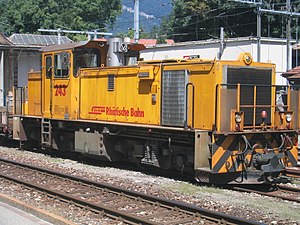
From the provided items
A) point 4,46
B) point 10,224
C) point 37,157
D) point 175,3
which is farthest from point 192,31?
point 10,224

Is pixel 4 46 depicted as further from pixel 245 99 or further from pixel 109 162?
pixel 245 99

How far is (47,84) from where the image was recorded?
51.3ft

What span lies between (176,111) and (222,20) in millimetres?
38591

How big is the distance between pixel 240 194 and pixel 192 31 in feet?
140

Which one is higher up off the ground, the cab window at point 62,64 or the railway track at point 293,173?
the cab window at point 62,64

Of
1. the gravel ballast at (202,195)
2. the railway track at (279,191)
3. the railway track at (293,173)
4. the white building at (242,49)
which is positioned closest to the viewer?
the gravel ballast at (202,195)

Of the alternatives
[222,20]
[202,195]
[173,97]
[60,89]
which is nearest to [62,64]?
[60,89]

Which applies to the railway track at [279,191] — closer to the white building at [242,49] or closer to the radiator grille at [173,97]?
the radiator grille at [173,97]

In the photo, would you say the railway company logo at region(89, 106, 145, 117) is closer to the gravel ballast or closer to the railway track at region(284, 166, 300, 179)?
the gravel ballast

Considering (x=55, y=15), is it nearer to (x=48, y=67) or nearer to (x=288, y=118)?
(x=48, y=67)

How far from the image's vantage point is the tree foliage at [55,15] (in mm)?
62406

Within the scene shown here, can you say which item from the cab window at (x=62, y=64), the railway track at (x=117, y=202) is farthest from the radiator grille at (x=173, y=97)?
the cab window at (x=62, y=64)

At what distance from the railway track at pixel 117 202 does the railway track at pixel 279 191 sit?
8.03 feet

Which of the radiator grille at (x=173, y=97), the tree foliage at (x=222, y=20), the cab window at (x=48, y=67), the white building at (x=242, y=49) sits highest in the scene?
the tree foliage at (x=222, y=20)
